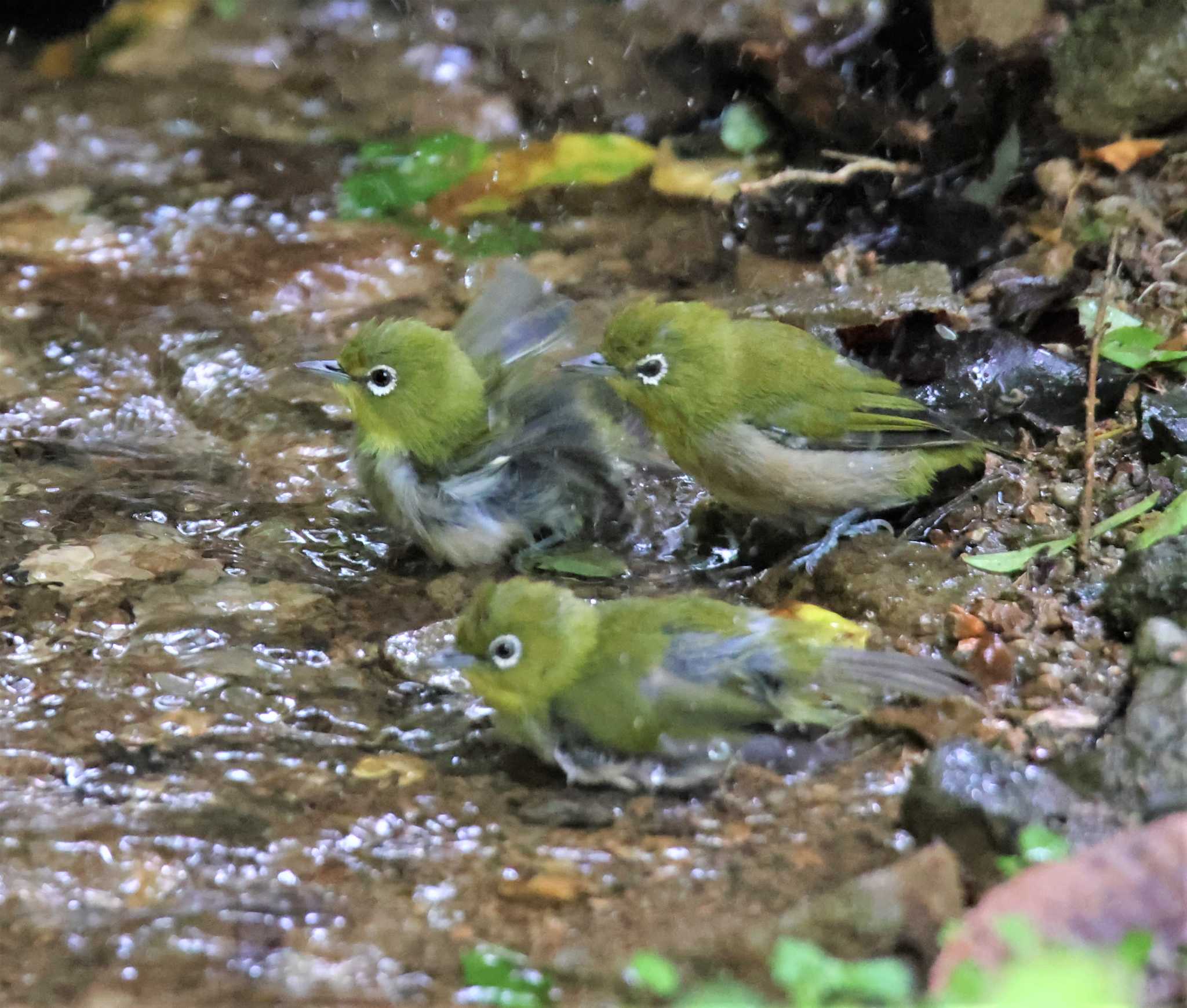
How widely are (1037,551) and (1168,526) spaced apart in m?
0.43

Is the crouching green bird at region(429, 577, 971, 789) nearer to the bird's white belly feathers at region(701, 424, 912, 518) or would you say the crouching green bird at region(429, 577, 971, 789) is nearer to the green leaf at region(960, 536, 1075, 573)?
the green leaf at region(960, 536, 1075, 573)

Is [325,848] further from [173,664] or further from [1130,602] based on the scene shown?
[1130,602]

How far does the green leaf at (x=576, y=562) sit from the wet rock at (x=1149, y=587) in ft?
5.38

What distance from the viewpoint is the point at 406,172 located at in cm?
726

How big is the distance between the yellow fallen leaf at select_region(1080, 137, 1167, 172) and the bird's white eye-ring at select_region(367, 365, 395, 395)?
3959 mm

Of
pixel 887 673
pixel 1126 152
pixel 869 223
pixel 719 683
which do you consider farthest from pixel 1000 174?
pixel 719 683

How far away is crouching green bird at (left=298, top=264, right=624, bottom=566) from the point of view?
174 inches

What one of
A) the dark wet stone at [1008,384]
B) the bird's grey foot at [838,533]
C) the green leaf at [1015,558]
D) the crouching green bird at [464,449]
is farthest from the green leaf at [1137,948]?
the dark wet stone at [1008,384]

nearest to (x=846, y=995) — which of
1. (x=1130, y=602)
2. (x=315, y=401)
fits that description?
(x=1130, y=602)

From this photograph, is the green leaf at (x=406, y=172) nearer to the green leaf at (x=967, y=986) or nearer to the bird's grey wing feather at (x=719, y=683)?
the bird's grey wing feather at (x=719, y=683)

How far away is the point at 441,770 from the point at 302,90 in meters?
6.34

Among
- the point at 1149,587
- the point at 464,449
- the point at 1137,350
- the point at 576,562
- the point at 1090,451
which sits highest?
the point at 1137,350

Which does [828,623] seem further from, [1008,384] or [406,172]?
[406,172]

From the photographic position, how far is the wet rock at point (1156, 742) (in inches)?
105
